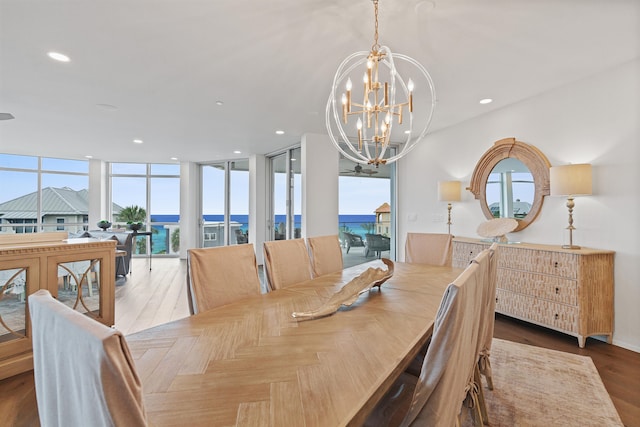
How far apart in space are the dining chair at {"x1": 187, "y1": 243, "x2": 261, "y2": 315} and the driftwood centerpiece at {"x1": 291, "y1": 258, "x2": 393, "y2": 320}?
49 centimetres

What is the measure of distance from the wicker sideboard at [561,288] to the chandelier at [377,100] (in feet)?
5.70

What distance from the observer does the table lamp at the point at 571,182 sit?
2715 mm

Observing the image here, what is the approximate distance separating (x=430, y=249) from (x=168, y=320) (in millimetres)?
2925

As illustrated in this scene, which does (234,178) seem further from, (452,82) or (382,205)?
(452,82)

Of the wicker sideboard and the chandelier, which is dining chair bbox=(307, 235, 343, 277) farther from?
the wicker sideboard

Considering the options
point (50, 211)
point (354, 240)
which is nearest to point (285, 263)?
point (354, 240)

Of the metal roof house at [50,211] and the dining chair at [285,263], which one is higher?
the metal roof house at [50,211]

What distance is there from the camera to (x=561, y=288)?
108 inches

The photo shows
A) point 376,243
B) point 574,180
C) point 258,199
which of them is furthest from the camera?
point 258,199

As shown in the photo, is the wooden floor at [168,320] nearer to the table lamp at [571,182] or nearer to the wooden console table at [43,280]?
the wooden console table at [43,280]

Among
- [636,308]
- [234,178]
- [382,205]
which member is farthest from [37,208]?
[636,308]

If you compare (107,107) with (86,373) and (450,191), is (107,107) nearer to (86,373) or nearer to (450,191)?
(86,373)

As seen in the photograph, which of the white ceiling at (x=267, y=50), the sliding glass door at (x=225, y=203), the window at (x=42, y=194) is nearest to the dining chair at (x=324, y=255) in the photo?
the white ceiling at (x=267, y=50)

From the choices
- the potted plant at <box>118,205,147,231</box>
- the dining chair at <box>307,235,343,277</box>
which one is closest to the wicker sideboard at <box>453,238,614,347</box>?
the dining chair at <box>307,235,343,277</box>
